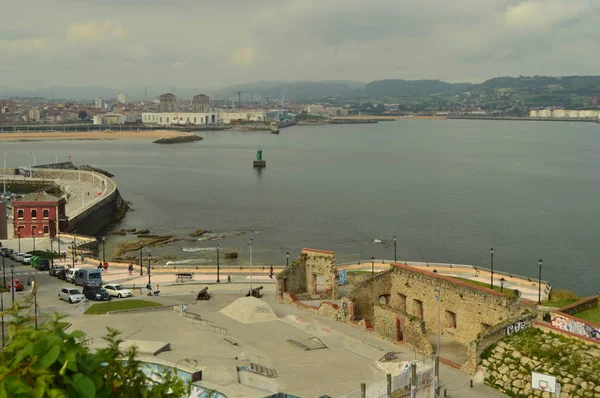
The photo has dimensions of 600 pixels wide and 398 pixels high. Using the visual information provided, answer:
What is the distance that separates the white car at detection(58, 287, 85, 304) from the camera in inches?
1073

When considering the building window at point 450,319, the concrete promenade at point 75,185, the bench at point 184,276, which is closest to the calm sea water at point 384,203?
the concrete promenade at point 75,185

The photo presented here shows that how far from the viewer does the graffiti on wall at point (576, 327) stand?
65.8 feet

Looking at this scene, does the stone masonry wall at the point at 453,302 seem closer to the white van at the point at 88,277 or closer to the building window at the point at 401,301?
the building window at the point at 401,301

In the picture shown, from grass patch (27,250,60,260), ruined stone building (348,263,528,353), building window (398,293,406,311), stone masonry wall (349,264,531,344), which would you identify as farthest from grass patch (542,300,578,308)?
grass patch (27,250,60,260)

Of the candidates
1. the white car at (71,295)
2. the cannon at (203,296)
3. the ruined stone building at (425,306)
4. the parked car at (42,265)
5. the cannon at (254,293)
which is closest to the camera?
the ruined stone building at (425,306)

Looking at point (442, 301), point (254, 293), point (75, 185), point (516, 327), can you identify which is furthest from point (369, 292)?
point (75, 185)

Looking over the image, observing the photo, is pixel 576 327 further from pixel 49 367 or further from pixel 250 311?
pixel 49 367

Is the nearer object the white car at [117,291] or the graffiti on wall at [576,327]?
the graffiti on wall at [576,327]

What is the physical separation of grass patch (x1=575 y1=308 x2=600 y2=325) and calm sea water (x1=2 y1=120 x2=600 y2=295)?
64.7 ft

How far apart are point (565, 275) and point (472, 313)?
24053 millimetres

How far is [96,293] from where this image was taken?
1103 inches

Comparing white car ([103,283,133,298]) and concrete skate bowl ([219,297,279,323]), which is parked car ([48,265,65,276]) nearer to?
white car ([103,283,133,298])

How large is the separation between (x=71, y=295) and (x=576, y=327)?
1932cm

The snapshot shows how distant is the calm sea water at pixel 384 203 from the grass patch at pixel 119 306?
799 inches
